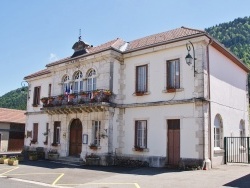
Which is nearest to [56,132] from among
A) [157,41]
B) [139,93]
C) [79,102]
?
[79,102]

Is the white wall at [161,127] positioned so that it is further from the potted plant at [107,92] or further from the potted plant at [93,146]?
the potted plant at [107,92]

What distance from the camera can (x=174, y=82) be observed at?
16719mm

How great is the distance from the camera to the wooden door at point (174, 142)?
52.2 ft

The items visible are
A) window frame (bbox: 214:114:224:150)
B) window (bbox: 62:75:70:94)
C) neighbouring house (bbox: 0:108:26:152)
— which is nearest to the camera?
window frame (bbox: 214:114:224:150)

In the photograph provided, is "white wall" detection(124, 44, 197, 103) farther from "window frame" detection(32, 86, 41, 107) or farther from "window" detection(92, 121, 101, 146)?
"window frame" detection(32, 86, 41, 107)

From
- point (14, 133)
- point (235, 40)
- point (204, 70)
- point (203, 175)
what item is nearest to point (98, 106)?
point (204, 70)

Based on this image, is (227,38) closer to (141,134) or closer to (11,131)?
(11,131)

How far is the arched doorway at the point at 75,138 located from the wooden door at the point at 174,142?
6638mm

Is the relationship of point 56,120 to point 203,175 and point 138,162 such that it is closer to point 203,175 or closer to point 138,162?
point 138,162

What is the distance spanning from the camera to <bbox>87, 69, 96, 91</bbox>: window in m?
19.7

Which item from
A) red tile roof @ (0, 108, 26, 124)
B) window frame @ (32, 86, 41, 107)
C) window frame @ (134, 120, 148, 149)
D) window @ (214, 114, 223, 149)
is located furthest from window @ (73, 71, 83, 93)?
red tile roof @ (0, 108, 26, 124)

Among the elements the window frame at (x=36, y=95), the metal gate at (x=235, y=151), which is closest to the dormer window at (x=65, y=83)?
the window frame at (x=36, y=95)

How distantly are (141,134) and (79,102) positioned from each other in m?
4.70

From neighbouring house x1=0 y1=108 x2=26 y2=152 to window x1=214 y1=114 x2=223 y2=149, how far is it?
2275cm
